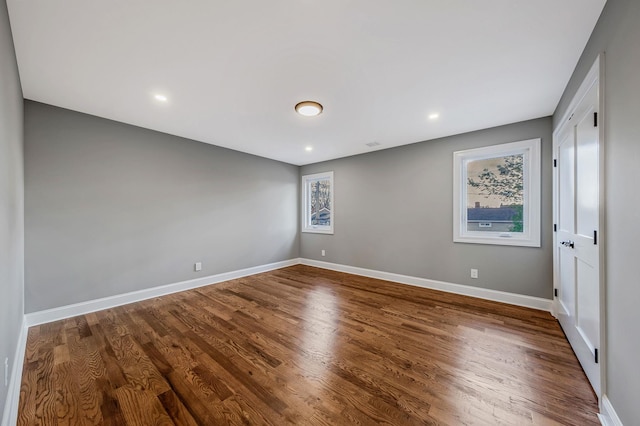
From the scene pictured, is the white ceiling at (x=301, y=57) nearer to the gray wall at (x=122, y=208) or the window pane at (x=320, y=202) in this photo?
the gray wall at (x=122, y=208)

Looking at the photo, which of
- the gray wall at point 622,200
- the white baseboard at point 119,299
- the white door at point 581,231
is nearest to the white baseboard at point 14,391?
the white baseboard at point 119,299

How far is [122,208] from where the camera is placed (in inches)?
129

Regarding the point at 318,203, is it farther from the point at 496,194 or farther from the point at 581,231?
the point at 581,231

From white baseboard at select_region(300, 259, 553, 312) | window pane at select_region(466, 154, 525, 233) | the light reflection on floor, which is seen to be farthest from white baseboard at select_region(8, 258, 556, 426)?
the light reflection on floor

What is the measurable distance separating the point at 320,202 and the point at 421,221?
97.8 inches

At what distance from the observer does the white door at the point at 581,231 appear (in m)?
1.64

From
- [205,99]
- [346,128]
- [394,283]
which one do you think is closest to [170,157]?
[205,99]

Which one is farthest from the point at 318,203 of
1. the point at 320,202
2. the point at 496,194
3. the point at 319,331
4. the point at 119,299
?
the point at 119,299

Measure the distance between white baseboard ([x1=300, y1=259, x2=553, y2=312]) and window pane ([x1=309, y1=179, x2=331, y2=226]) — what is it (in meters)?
1.13

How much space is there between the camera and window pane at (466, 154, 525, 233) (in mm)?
3314

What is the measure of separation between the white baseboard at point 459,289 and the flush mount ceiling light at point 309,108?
310 cm

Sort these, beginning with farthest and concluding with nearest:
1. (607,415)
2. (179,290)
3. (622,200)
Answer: (179,290) < (607,415) < (622,200)

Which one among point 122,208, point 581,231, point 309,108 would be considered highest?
point 309,108

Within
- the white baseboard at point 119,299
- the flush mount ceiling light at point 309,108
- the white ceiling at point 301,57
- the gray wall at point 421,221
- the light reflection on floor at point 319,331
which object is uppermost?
the white ceiling at point 301,57
